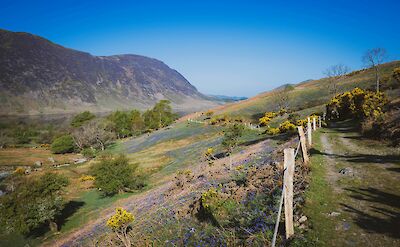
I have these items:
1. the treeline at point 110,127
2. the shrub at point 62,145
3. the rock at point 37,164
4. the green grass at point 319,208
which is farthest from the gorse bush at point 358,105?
the shrub at point 62,145

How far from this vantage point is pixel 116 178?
37875 mm

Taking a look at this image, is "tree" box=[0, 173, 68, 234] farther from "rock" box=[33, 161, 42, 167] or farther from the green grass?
"rock" box=[33, 161, 42, 167]

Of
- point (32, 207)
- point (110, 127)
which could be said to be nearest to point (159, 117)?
point (110, 127)

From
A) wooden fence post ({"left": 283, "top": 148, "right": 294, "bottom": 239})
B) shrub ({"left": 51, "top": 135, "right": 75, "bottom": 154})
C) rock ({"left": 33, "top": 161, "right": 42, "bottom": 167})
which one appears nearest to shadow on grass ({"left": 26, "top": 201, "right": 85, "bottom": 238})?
wooden fence post ({"left": 283, "top": 148, "right": 294, "bottom": 239})

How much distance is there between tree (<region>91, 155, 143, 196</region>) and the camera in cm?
3738

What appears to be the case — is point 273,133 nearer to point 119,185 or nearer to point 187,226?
point 119,185

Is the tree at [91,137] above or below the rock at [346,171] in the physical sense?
below

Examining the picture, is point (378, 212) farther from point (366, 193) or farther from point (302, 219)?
point (302, 219)

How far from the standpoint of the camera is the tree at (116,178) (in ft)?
123

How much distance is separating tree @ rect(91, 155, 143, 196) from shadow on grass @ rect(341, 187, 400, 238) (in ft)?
101

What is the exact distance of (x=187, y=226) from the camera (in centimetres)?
1507

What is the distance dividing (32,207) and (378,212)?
30221 mm

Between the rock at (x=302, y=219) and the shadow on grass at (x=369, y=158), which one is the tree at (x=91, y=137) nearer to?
the shadow on grass at (x=369, y=158)

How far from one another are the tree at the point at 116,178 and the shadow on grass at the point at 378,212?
101 feet
